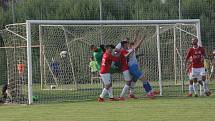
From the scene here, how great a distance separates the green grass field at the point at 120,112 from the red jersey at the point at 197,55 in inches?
122

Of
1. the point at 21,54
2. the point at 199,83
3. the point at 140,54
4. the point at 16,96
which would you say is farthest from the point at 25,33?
the point at 199,83

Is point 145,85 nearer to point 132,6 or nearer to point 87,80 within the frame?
point 87,80

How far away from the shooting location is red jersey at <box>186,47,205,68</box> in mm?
23322

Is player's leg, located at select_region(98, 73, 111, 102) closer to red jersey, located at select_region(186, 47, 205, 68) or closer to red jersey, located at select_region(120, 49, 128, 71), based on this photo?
red jersey, located at select_region(120, 49, 128, 71)

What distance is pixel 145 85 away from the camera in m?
22.9

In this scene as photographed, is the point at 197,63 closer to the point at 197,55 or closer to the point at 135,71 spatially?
Result: the point at 197,55

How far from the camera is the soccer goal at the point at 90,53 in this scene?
81.8 feet

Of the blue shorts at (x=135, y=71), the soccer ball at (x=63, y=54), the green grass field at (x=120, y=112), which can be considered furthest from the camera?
the soccer ball at (x=63, y=54)

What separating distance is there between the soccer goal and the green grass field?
4436 millimetres

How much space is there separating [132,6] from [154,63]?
5.05 meters

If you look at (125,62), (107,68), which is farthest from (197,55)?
(107,68)

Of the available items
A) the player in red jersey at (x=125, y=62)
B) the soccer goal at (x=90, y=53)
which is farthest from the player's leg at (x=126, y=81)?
the soccer goal at (x=90, y=53)

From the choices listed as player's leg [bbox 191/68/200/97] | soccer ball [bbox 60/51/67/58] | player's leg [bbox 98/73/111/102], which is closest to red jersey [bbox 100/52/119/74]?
player's leg [bbox 98/73/111/102]

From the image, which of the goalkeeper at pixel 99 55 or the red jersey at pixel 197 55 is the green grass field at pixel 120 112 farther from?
the red jersey at pixel 197 55
